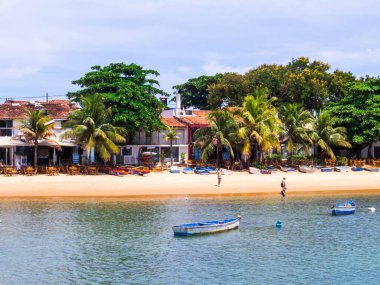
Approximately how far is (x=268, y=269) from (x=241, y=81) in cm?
6097

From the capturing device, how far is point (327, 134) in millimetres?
71188

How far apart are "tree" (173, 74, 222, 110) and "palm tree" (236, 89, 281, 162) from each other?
4136 cm

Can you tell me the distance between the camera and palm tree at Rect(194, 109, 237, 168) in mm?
65438

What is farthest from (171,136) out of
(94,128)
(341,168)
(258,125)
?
(341,168)

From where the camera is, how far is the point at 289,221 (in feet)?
141

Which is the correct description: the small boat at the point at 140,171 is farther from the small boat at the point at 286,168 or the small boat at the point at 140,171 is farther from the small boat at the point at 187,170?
the small boat at the point at 286,168

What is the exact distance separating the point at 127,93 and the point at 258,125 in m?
14.9

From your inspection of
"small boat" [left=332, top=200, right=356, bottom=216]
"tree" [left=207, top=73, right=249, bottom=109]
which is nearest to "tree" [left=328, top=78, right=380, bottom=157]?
"tree" [left=207, top=73, right=249, bottom=109]

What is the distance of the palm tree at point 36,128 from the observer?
60.2 m

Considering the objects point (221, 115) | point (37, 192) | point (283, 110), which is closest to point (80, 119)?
point (37, 192)

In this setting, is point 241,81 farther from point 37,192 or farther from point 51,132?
point 37,192

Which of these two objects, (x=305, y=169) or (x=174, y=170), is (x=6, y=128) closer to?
(x=174, y=170)

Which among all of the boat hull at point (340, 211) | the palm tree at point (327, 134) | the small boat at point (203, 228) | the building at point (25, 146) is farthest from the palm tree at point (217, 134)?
the small boat at point (203, 228)

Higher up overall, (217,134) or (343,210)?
(217,134)
